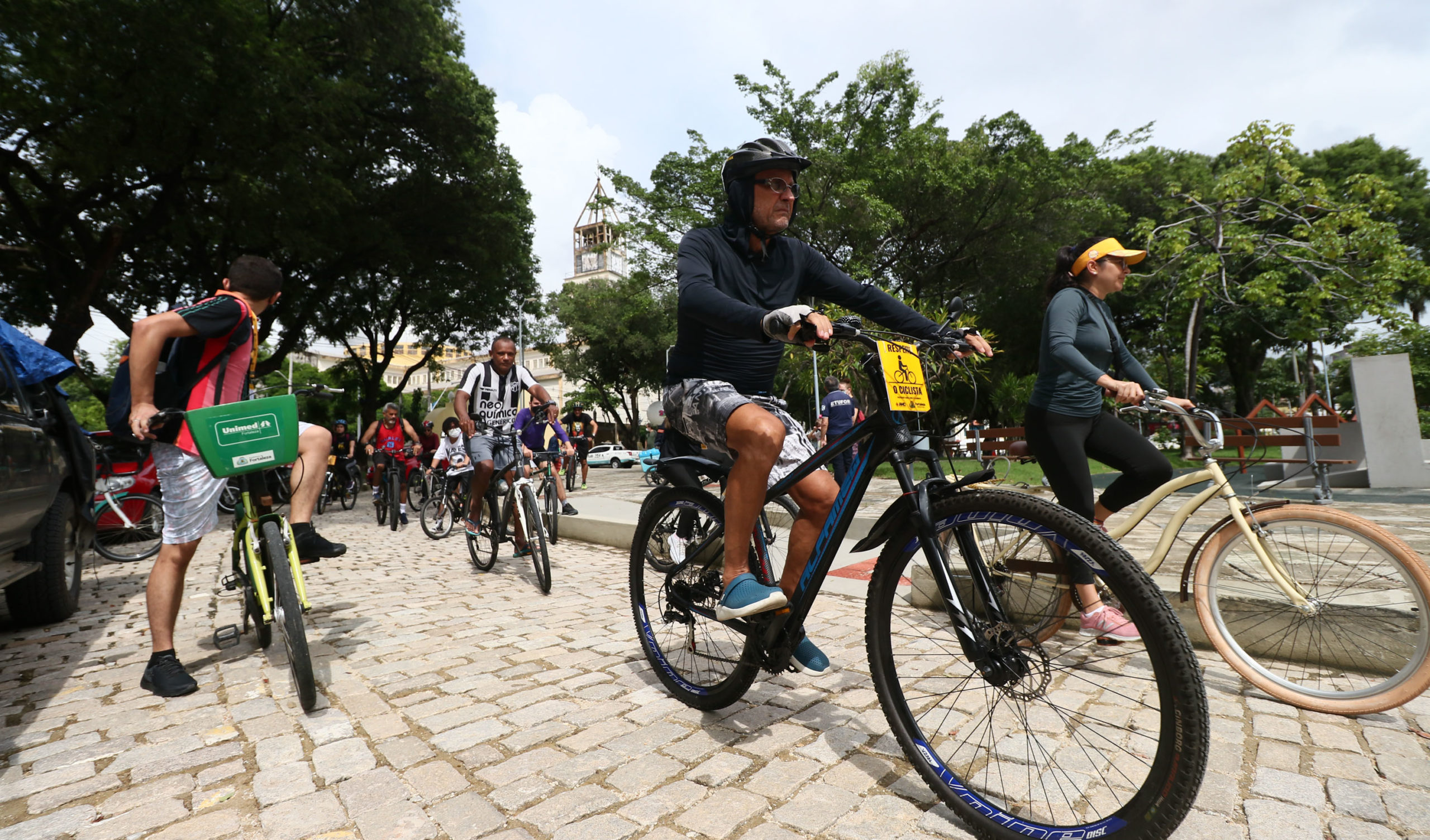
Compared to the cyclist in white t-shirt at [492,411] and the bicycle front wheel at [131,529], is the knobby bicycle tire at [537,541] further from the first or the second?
the bicycle front wheel at [131,529]

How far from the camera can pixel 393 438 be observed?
1181 cm

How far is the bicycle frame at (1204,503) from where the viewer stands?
287 centimetres


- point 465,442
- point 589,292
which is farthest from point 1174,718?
point 589,292

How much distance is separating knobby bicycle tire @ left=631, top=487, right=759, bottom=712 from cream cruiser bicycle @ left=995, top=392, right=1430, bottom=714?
1842 mm

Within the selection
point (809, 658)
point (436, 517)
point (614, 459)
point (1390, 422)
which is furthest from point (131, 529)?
point (614, 459)

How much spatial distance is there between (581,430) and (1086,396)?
52.0 ft

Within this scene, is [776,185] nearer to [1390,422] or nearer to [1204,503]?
[1204,503]

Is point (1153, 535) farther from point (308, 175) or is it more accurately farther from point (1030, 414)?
point (308, 175)

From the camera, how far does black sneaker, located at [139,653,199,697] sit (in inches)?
124

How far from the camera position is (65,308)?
1234cm

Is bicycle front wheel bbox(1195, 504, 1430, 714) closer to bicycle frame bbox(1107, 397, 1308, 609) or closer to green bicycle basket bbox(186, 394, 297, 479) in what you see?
bicycle frame bbox(1107, 397, 1308, 609)

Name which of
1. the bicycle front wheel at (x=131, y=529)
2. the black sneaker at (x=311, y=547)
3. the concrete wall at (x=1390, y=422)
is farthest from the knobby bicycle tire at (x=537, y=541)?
the concrete wall at (x=1390, y=422)

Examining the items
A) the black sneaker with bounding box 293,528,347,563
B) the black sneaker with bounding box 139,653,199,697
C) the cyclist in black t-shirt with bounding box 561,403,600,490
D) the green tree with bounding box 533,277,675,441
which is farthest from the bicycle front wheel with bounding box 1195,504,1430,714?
the green tree with bounding box 533,277,675,441

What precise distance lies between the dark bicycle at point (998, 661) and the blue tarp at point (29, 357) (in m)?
4.90
